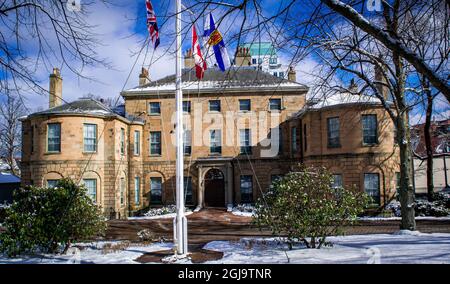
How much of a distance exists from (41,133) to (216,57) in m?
19.0

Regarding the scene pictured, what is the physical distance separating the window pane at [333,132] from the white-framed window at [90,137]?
1498 cm

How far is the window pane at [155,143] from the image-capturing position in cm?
2709

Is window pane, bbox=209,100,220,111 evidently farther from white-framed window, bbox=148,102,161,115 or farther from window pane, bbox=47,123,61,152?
window pane, bbox=47,123,61,152

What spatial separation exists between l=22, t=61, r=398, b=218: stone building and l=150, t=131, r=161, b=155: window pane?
0.08 metres

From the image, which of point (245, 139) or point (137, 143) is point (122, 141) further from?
point (245, 139)

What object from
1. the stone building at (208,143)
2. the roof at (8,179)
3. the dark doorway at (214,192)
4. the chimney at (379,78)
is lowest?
the dark doorway at (214,192)

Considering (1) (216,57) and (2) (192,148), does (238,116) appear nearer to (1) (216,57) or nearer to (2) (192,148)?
(2) (192,148)

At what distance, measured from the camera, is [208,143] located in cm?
2692

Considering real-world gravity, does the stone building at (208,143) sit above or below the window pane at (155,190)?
above

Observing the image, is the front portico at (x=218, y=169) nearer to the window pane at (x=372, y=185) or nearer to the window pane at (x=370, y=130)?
the window pane at (x=372, y=185)

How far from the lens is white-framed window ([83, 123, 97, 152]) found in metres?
22.7

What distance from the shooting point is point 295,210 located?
965 cm

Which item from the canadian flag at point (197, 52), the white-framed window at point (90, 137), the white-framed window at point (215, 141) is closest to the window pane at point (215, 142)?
the white-framed window at point (215, 141)

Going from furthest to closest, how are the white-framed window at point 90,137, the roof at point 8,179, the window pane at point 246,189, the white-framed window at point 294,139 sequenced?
the roof at point 8,179 → the window pane at point 246,189 → the white-framed window at point 294,139 → the white-framed window at point 90,137
